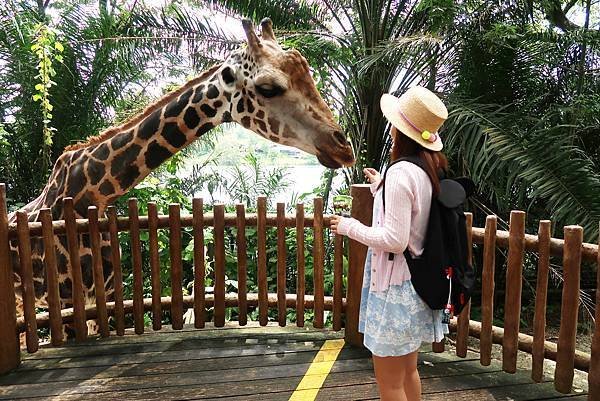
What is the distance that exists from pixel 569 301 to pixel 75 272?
3.05 metres

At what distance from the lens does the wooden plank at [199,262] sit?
363 centimetres

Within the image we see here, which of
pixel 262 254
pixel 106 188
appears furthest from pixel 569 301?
pixel 106 188

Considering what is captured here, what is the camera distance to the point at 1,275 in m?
3.12

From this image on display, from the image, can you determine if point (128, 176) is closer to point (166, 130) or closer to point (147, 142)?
point (147, 142)

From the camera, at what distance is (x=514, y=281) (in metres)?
2.98

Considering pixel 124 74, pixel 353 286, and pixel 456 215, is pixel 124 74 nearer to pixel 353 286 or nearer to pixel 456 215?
pixel 353 286

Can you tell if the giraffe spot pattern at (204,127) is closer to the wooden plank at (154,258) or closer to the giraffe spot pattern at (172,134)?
the giraffe spot pattern at (172,134)

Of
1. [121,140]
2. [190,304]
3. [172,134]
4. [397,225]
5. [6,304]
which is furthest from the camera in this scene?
[190,304]

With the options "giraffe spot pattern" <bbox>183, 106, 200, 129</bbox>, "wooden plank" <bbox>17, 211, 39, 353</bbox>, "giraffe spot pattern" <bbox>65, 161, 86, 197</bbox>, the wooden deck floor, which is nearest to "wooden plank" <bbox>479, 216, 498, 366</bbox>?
the wooden deck floor

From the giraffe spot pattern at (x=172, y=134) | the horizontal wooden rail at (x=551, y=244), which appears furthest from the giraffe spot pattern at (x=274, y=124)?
the horizontal wooden rail at (x=551, y=244)

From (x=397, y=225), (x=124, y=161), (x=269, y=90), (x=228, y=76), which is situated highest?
(x=228, y=76)

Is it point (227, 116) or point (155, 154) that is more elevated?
point (227, 116)

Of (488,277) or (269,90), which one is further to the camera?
(269,90)

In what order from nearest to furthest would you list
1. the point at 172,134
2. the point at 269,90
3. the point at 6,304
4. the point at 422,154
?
the point at 422,154 → the point at 6,304 → the point at 269,90 → the point at 172,134
